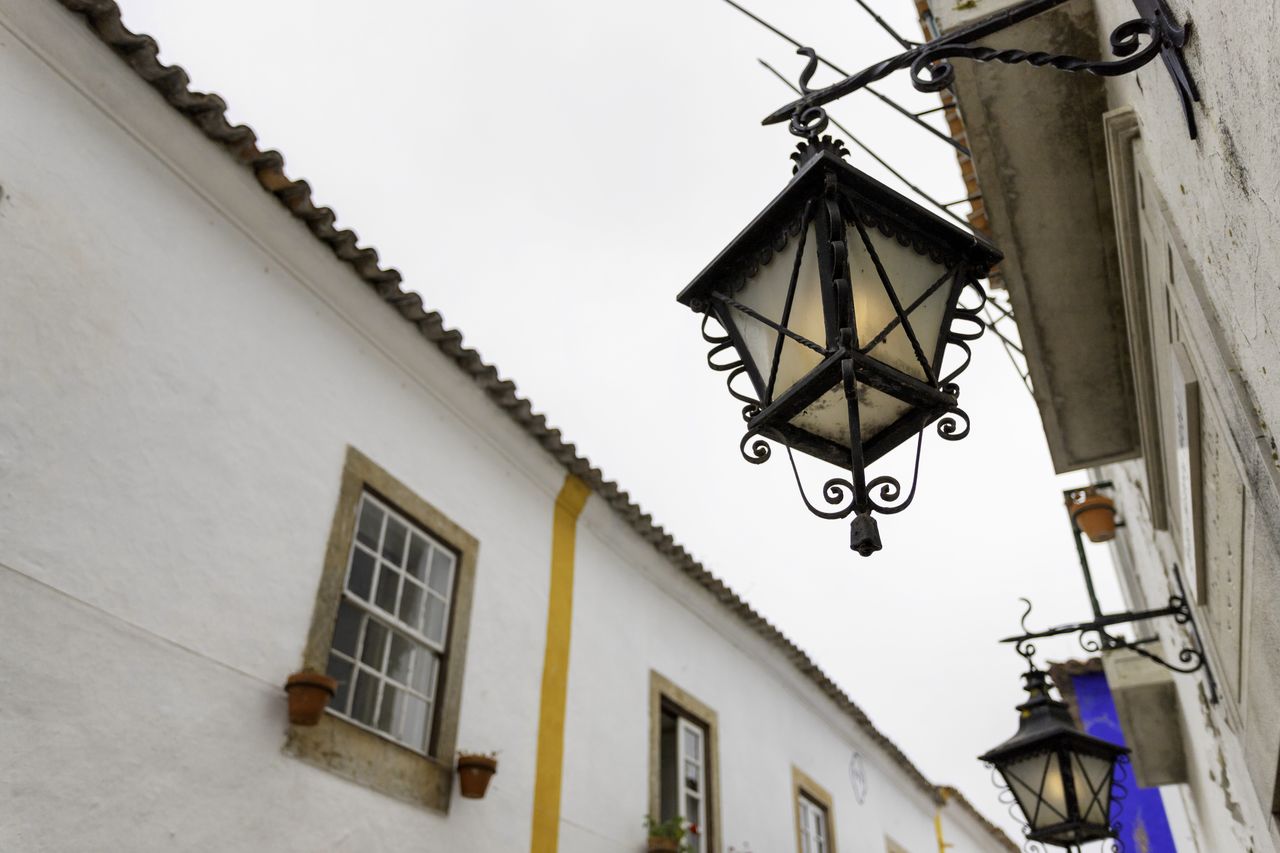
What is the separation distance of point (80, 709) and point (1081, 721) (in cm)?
1084

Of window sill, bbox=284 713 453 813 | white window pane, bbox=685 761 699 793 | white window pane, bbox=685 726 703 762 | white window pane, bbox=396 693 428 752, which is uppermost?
white window pane, bbox=685 726 703 762

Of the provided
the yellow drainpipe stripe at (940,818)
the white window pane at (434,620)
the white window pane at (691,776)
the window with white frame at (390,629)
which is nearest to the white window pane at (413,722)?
the window with white frame at (390,629)

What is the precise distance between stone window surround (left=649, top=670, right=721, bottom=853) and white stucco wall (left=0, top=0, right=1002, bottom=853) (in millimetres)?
946

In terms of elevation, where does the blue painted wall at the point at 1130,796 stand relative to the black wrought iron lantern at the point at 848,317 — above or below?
above

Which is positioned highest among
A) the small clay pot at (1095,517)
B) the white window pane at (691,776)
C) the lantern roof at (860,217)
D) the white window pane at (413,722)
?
the small clay pot at (1095,517)

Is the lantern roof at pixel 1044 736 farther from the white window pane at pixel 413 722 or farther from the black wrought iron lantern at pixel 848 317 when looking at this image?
the black wrought iron lantern at pixel 848 317

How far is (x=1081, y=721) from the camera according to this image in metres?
11.9

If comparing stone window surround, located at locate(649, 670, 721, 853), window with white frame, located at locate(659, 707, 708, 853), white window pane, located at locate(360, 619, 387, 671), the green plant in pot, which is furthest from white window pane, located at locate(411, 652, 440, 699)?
window with white frame, located at locate(659, 707, 708, 853)

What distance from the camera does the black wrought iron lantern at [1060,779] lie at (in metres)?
5.29

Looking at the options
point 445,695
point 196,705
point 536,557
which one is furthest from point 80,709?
point 536,557

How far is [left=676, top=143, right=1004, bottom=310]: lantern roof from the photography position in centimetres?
246

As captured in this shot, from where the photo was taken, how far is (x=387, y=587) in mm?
6121

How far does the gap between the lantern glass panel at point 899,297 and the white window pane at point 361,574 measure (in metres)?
4.22

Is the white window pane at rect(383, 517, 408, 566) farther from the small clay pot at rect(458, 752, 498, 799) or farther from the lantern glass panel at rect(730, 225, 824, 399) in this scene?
the lantern glass panel at rect(730, 225, 824, 399)
